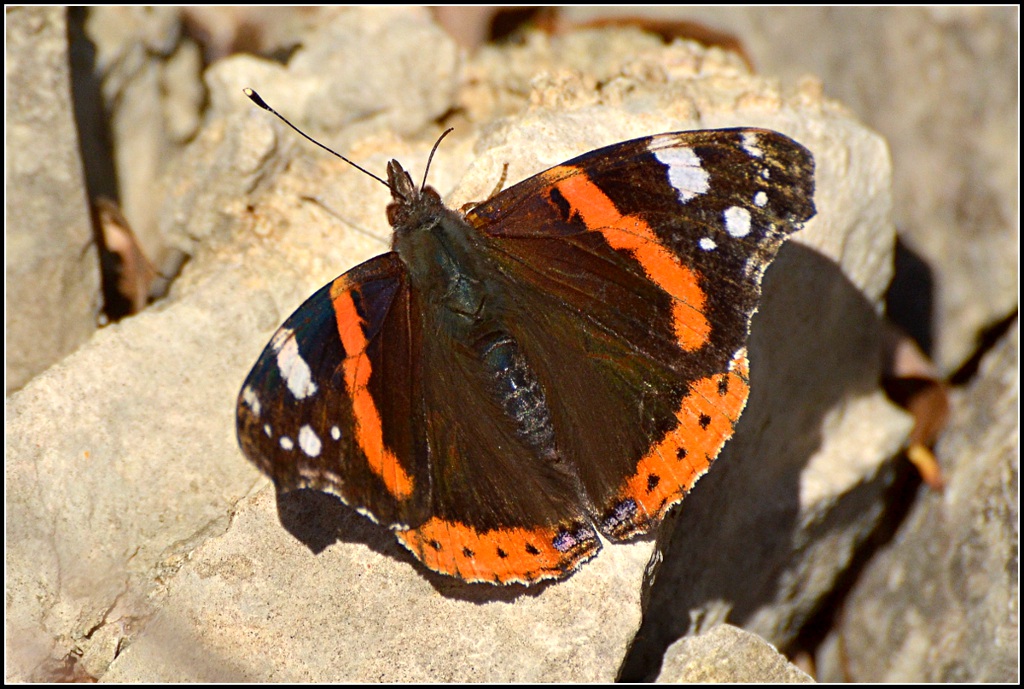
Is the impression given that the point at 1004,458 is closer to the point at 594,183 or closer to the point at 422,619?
the point at 594,183

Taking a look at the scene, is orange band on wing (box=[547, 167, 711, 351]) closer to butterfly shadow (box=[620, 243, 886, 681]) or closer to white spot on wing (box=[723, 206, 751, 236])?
white spot on wing (box=[723, 206, 751, 236])

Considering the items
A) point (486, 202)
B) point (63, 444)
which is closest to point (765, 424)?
point (486, 202)

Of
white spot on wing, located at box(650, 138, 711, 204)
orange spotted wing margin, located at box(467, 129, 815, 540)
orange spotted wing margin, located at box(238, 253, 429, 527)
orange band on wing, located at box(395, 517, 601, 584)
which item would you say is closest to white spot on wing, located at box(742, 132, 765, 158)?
orange spotted wing margin, located at box(467, 129, 815, 540)

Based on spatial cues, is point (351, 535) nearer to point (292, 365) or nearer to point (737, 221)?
point (292, 365)

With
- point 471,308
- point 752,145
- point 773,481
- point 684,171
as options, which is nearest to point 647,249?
point 684,171

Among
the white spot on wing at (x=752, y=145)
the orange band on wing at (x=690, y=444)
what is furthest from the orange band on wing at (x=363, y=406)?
the white spot on wing at (x=752, y=145)

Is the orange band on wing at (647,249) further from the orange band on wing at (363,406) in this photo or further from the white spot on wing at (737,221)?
the orange band on wing at (363,406)
